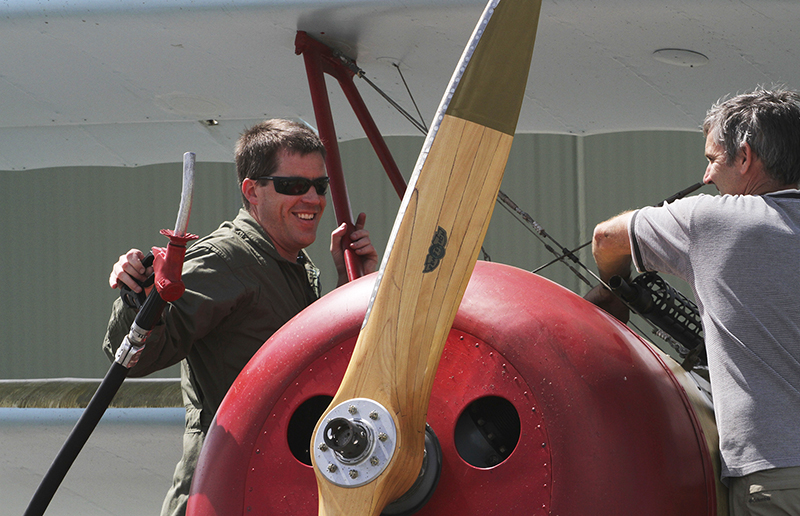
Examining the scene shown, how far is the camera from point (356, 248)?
2.86 meters

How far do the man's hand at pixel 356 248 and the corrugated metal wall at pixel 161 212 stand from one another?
8.02m

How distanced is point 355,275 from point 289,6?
1149 millimetres

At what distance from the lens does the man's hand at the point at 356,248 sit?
2.86 metres

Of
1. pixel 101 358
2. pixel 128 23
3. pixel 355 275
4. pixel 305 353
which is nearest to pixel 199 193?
pixel 101 358

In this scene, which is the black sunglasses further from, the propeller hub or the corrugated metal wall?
the corrugated metal wall

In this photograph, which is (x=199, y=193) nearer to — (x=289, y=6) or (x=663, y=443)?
(x=289, y=6)

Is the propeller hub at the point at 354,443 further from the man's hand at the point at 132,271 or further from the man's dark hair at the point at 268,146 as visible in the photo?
the man's dark hair at the point at 268,146

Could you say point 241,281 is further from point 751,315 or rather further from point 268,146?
point 751,315

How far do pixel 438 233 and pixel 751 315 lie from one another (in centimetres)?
67

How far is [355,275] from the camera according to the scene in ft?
9.11

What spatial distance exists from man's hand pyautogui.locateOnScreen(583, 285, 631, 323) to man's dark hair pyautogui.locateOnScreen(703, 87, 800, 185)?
1.55 ft

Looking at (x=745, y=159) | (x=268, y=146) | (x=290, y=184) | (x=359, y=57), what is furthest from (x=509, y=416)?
(x=359, y=57)

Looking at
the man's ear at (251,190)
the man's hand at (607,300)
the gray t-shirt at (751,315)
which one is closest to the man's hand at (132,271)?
the man's ear at (251,190)

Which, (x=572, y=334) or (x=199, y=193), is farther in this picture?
(x=199, y=193)
